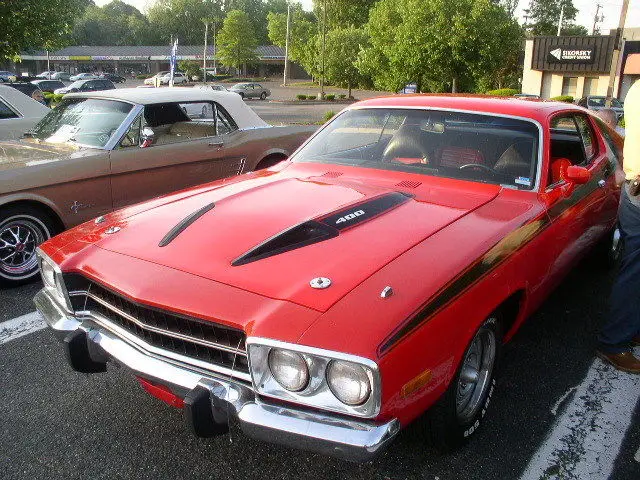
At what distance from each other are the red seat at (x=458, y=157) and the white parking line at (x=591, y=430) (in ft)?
4.66

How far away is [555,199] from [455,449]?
5.04 feet

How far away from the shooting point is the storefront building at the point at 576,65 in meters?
34.7

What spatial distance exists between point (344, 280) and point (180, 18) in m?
112

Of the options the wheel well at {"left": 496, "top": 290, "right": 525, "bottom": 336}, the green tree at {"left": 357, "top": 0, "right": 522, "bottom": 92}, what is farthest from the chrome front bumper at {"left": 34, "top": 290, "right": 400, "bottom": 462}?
the green tree at {"left": 357, "top": 0, "right": 522, "bottom": 92}

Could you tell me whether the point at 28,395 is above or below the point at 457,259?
below

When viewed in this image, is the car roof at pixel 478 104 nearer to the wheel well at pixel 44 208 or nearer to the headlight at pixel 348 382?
the headlight at pixel 348 382

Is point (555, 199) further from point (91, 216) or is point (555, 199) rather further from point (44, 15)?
point (44, 15)

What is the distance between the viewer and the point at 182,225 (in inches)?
107

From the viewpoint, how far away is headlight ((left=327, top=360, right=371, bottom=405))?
6.21 ft

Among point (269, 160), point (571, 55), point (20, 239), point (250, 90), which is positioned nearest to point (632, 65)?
point (571, 55)

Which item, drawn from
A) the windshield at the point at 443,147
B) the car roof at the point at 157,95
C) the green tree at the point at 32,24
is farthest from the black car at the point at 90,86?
the windshield at the point at 443,147

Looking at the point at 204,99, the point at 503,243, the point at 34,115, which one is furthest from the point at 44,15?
the point at 503,243

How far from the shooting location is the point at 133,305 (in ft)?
7.75

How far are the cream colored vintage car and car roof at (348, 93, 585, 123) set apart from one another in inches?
87.0
